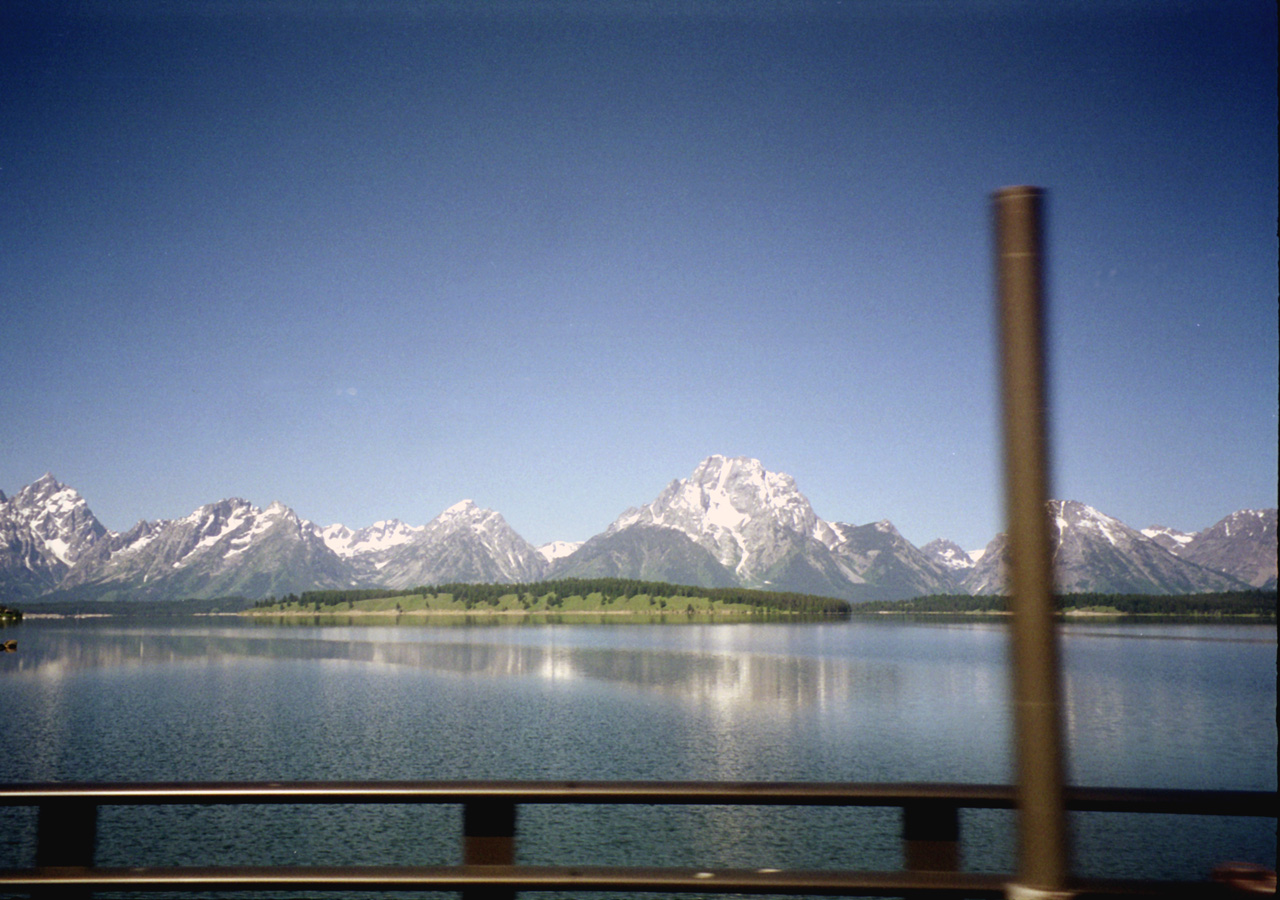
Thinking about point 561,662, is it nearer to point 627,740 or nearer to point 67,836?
point 627,740

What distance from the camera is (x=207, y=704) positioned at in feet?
199

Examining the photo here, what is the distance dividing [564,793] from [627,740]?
136ft

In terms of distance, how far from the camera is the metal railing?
4473 millimetres

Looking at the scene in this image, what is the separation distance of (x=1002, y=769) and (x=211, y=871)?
38.5 m

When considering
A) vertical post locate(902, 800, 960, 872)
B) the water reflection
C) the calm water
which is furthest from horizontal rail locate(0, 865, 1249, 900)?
the water reflection

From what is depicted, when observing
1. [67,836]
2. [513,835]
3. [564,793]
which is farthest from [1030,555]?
[67,836]

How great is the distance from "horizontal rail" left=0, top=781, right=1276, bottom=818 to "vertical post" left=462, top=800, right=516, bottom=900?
9cm

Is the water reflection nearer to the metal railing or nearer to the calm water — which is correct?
the calm water

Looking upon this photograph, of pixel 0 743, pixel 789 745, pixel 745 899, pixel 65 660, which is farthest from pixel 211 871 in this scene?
pixel 65 660

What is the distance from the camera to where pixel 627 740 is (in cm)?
4388

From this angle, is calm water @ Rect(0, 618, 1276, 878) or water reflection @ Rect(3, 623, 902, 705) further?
water reflection @ Rect(3, 623, 902, 705)

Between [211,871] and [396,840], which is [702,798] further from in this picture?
[396,840]

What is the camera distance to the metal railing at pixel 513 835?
176 inches

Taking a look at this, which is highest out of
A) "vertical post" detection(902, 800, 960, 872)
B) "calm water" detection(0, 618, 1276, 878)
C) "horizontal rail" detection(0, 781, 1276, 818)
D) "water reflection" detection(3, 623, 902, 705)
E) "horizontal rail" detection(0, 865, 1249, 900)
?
"horizontal rail" detection(0, 781, 1276, 818)
